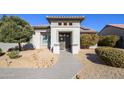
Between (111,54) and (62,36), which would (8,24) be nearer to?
(62,36)

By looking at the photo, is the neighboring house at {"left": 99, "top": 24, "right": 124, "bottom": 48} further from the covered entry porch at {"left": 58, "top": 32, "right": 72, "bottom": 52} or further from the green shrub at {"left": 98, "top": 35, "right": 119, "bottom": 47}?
the covered entry porch at {"left": 58, "top": 32, "right": 72, "bottom": 52}

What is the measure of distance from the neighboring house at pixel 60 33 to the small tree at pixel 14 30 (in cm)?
247

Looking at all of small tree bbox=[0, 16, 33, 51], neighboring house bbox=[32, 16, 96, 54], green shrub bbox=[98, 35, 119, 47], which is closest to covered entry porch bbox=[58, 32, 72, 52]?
neighboring house bbox=[32, 16, 96, 54]

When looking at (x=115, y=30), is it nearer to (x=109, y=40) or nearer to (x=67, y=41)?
(x=109, y=40)

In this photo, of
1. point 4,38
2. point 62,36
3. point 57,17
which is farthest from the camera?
point 62,36

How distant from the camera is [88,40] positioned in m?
19.8

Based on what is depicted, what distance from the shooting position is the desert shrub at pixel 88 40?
64.7 feet

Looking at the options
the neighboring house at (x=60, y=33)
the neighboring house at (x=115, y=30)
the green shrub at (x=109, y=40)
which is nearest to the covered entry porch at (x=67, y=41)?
the neighboring house at (x=60, y=33)

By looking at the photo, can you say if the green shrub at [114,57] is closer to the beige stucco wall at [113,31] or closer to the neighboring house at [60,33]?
the neighboring house at [60,33]

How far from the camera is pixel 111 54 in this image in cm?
1158

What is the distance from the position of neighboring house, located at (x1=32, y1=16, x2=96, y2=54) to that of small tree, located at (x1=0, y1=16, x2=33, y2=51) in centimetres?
247

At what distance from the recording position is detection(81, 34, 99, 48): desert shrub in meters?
19.7

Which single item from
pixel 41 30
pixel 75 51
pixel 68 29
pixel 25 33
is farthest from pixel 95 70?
pixel 41 30
